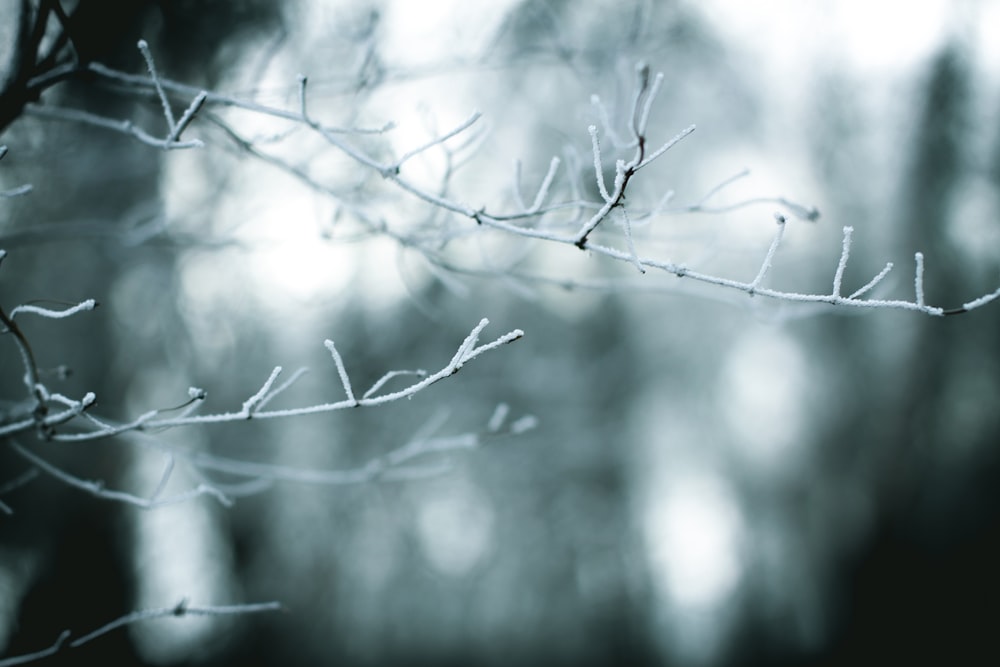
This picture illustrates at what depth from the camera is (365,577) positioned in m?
7.95

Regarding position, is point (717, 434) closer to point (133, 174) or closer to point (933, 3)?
point (933, 3)

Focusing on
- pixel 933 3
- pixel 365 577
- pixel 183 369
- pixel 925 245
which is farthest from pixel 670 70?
pixel 365 577

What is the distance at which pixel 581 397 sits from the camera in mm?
7375

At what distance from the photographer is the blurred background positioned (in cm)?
536

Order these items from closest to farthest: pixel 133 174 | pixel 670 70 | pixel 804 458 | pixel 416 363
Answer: pixel 133 174
pixel 670 70
pixel 416 363
pixel 804 458

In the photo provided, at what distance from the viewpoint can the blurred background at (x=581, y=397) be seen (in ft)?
17.6

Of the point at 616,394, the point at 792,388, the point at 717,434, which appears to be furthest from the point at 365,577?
the point at 792,388

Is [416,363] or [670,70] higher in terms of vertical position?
[670,70]

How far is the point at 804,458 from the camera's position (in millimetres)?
8625

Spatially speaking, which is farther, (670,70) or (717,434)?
(717,434)

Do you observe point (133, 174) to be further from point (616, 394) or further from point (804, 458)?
point (804, 458)

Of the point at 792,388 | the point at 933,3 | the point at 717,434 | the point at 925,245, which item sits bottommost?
the point at 717,434

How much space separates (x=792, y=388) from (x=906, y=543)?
2.46 m

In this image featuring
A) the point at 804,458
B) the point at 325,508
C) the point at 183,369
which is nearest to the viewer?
the point at 183,369
